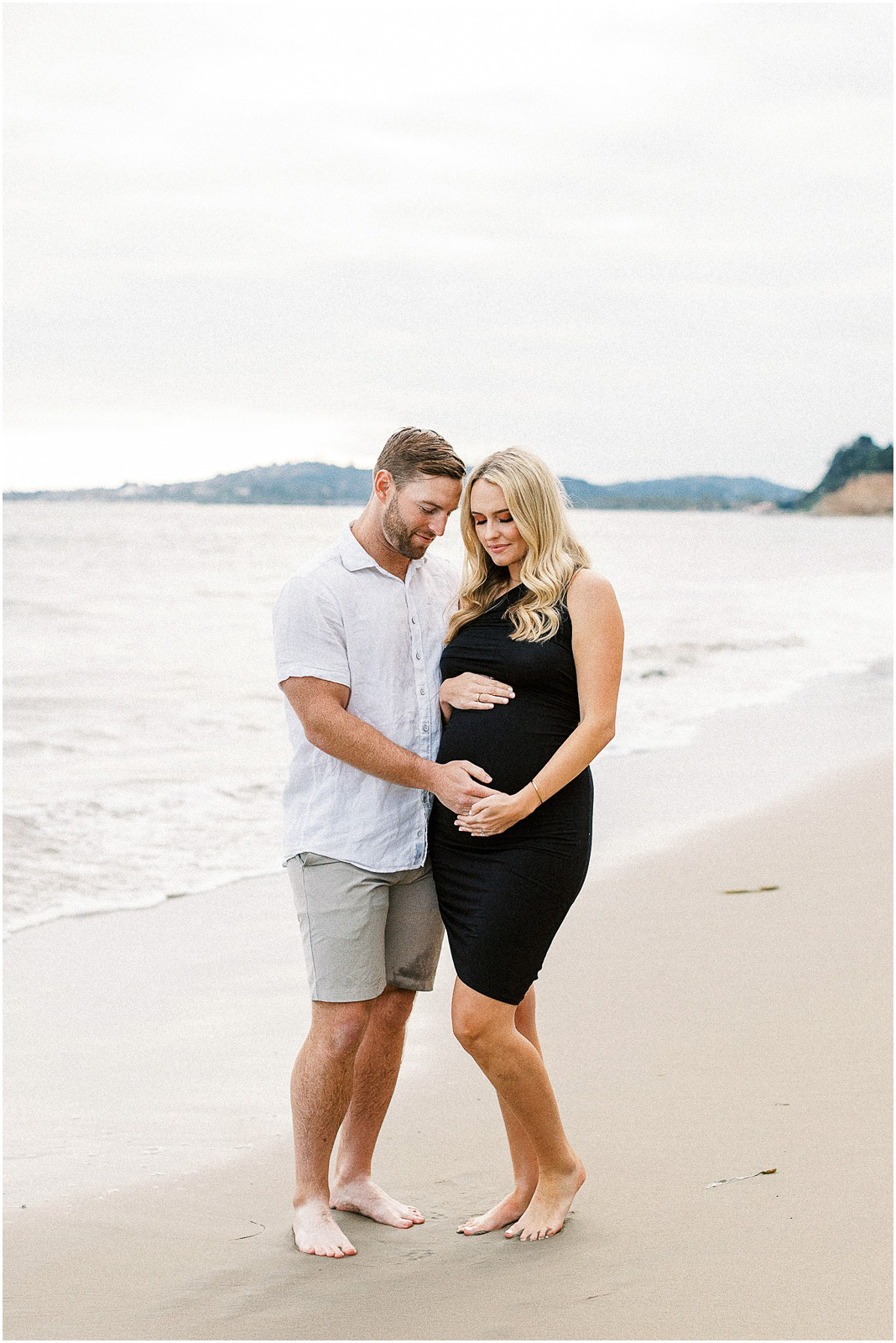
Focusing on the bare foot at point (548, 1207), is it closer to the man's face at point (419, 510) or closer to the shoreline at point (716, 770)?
the man's face at point (419, 510)

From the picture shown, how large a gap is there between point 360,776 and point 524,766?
0.44 metres

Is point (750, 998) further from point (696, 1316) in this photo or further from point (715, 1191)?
point (696, 1316)

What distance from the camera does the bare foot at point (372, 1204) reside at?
3248 mm

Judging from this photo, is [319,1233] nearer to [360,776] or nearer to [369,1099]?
[369,1099]

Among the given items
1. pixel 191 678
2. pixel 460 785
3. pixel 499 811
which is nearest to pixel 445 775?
pixel 460 785

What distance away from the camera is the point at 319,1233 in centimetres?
313

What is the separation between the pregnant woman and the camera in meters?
3.00

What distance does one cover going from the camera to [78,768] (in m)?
10.0

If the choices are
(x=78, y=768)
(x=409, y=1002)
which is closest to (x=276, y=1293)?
(x=409, y=1002)

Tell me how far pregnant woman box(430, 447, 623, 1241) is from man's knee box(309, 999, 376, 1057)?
28 cm

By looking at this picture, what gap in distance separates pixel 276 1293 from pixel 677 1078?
1.55 m

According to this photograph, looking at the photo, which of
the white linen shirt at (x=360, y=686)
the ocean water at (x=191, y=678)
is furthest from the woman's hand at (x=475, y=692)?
the ocean water at (x=191, y=678)

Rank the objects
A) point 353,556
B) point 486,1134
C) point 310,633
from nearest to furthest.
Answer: point 310,633, point 353,556, point 486,1134

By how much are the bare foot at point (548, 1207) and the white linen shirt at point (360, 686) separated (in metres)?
0.89
